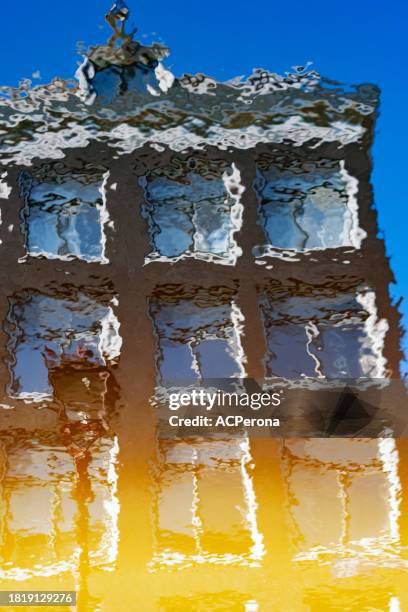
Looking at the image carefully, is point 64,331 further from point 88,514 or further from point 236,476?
point 236,476

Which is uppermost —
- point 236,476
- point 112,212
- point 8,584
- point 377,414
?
point 112,212

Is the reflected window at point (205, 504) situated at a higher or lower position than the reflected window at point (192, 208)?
lower

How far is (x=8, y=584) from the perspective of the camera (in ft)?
Answer: 7.72

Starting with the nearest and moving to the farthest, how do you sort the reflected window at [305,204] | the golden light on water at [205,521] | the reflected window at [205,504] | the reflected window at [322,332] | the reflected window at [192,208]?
the golden light on water at [205,521], the reflected window at [205,504], the reflected window at [322,332], the reflected window at [305,204], the reflected window at [192,208]

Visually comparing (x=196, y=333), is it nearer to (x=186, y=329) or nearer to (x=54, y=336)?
(x=186, y=329)

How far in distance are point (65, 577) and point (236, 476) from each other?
31.0 inches

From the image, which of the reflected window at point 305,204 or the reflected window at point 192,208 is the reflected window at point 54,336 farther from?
the reflected window at point 305,204

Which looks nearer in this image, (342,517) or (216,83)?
(342,517)

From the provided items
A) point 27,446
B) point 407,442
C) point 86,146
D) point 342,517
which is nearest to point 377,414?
point 407,442

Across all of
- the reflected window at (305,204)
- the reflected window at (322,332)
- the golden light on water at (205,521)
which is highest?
the reflected window at (305,204)

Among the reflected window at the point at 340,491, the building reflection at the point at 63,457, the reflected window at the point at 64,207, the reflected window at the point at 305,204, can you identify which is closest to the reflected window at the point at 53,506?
the building reflection at the point at 63,457

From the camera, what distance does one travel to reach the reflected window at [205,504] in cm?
244

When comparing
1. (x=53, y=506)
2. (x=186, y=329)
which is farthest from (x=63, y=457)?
(x=186, y=329)

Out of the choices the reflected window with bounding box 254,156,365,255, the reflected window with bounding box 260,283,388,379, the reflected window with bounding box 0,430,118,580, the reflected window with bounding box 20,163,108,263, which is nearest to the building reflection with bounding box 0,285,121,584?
the reflected window with bounding box 0,430,118,580
